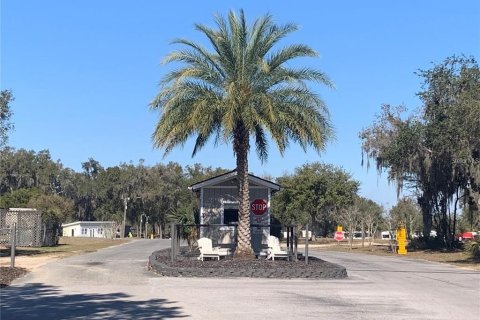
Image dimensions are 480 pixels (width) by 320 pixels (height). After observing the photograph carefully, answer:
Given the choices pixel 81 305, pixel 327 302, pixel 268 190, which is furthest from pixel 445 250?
pixel 81 305

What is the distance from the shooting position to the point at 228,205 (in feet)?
82.3

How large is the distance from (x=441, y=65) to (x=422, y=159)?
5974 mm

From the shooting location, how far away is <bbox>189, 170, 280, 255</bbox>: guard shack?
24844mm

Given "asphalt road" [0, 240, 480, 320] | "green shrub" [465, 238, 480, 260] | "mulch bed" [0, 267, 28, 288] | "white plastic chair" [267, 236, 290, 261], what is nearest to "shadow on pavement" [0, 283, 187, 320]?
"asphalt road" [0, 240, 480, 320]

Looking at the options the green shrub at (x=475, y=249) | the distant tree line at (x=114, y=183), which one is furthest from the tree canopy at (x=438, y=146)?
the distant tree line at (x=114, y=183)

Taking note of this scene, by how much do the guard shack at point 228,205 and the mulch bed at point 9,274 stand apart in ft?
28.3

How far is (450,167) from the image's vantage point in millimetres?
37312

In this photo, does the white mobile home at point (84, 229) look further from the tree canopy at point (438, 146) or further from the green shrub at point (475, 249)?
the green shrub at point (475, 249)

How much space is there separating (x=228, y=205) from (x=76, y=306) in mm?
14407

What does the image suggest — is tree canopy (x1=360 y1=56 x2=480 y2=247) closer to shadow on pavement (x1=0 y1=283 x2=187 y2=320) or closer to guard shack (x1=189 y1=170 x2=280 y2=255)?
guard shack (x1=189 y1=170 x2=280 y2=255)

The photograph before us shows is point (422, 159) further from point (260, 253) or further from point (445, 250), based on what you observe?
point (260, 253)

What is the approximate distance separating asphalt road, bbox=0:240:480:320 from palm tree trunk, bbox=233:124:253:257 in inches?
140

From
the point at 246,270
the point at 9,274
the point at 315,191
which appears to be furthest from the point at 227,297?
the point at 315,191

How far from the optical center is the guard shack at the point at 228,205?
24.8 metres
